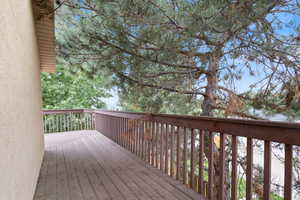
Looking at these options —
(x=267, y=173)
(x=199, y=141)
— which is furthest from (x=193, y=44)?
(x=267, y=173)

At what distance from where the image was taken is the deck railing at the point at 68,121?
6.92 m

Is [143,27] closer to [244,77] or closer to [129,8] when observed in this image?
[129,8]

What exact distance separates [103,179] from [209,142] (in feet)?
5.06

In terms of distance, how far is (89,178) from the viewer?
98.4 inches

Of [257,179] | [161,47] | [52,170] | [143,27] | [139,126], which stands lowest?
[257,179]

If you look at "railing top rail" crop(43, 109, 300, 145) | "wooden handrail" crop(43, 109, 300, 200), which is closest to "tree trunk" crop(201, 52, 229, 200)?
"wooden handrail" crop(43, 109, 300, 200)

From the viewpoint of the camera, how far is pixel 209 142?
195 centimetres

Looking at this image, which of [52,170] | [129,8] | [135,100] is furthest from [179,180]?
[135,100]

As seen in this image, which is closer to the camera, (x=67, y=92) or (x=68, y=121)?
(x=68, y=121)

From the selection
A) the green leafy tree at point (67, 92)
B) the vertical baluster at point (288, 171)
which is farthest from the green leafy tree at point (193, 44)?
the green leafy tree at point (67, 92)

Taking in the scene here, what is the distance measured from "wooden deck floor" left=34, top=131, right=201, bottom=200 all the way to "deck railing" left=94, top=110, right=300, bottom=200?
21 centimetres

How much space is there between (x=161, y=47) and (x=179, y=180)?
7.04ft

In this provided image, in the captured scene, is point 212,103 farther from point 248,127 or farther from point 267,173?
point 267,173

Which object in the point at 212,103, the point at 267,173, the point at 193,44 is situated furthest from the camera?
the point at 212,103
